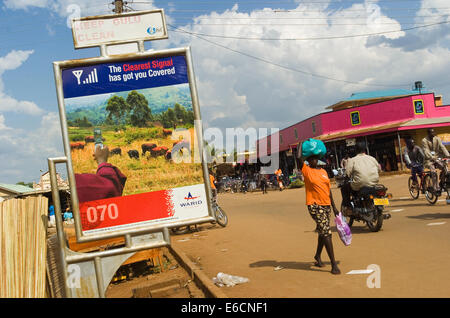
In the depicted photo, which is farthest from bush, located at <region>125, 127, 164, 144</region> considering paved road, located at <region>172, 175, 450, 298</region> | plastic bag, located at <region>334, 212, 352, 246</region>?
plastic bag, located at <region>334, 212, 352, 246</region>

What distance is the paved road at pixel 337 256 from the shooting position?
4.87 meters

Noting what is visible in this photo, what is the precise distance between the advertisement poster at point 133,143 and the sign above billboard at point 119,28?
24cm

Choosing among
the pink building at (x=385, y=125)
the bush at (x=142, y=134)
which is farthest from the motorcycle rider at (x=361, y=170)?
the pink building at (x=385, y=125)

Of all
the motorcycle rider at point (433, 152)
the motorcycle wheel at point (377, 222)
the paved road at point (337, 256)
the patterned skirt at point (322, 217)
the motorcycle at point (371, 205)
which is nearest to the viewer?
the paved road at point (337, 256)

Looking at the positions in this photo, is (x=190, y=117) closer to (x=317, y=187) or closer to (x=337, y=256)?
(x=317, y=187)

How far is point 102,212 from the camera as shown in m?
4.30

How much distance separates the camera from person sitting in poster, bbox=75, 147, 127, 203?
4.24 metres

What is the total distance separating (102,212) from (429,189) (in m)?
9.20

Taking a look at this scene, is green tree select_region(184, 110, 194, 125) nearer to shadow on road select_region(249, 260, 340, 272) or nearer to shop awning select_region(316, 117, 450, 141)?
shadow on road select_region(249, 260, 340, 272)

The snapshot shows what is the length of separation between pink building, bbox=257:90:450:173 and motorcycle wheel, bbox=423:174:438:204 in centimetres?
1314

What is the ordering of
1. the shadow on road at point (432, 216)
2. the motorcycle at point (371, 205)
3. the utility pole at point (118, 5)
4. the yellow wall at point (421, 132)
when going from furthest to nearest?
1. the yellow wall at point (421, 132)
2. the utility pole at point (118, 5)
3. the shadow on road at point (432, 216)
4. the motorcycle at point (371, 205)

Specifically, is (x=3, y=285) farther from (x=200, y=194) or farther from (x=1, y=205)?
(x=200, y=194)

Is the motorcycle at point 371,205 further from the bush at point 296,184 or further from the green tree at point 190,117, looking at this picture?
the bush at point 296,184

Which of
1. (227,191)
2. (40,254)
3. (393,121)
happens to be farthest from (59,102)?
(227,191)
